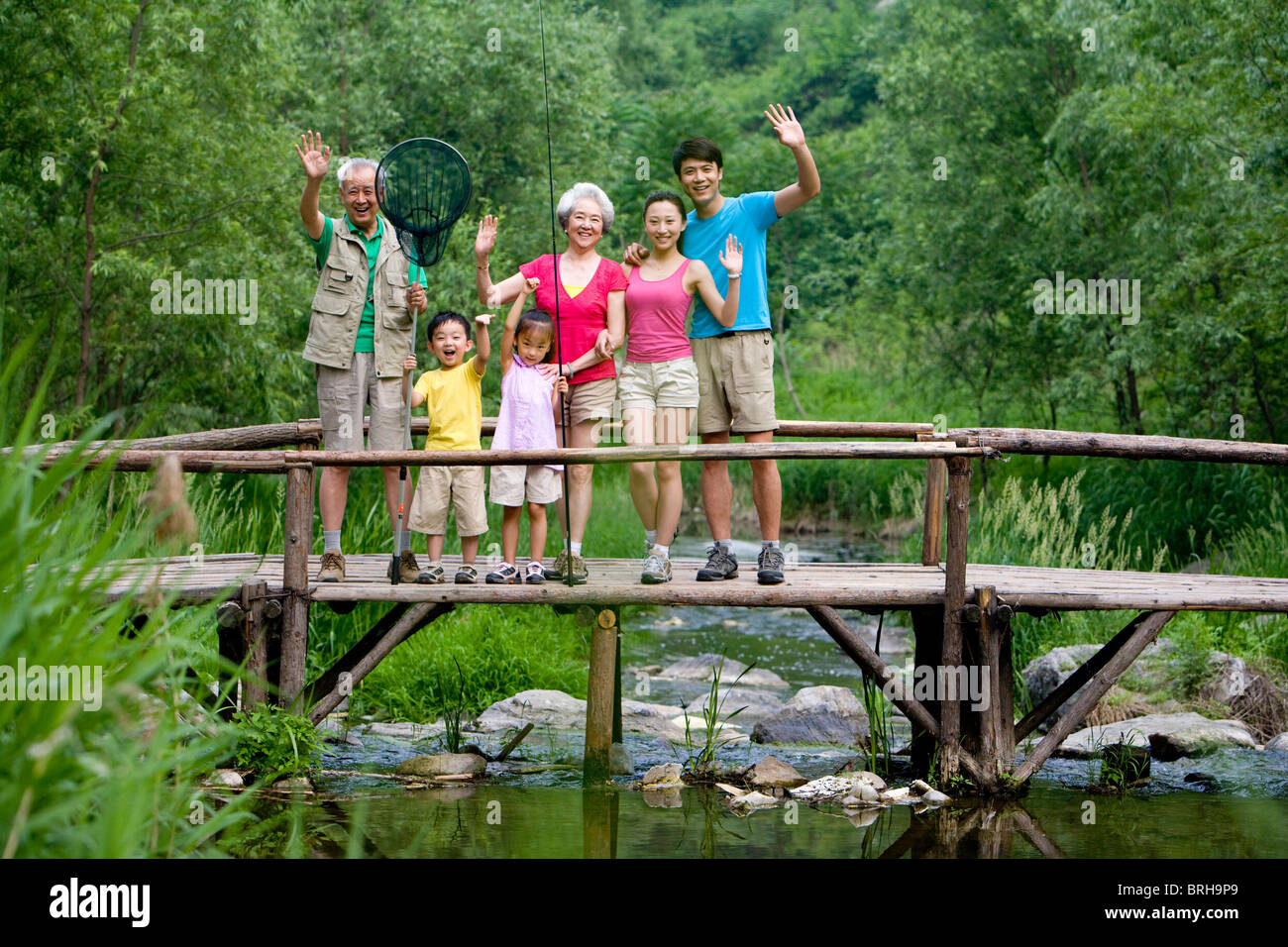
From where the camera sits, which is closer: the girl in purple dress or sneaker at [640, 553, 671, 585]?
sneaker at [640, 553, 671, 585]

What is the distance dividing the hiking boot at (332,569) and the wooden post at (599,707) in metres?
1.24

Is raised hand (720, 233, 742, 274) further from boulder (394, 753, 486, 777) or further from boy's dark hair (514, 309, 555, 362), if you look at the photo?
Result: boulder (394, 753, 486, 777)

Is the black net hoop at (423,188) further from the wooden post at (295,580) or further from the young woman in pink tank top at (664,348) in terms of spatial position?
the wooden post at (295,580)

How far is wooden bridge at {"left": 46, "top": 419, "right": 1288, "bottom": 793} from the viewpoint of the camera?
239 inches

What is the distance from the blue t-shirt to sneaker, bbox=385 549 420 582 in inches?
67.5

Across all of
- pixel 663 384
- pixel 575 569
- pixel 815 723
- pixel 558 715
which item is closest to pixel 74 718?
pixel 575 569

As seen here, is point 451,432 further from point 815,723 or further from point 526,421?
point 815,723

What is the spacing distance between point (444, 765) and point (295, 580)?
1.15 metres

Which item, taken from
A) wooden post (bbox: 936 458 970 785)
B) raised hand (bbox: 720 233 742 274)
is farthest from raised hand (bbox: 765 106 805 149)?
wooden post (bbox: 936 458 970 785)

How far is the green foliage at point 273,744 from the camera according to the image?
582cm

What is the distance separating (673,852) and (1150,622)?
2.71 meters

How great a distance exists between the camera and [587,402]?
6.48 m

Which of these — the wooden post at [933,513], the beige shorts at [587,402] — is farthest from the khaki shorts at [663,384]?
the wooden post at [933,513]

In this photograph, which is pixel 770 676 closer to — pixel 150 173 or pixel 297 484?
pixel 297 484
